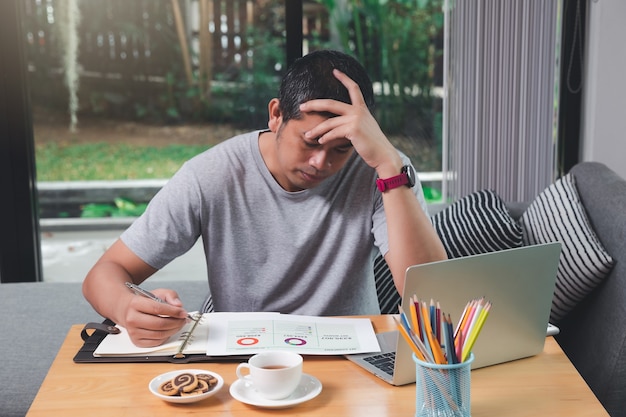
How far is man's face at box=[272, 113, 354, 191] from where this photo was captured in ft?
4.95

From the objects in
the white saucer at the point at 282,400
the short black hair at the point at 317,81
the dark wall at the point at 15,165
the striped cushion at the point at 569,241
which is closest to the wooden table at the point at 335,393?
the white saucer at the point at 282,400

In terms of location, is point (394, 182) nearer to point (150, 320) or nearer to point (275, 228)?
point (275, 228)

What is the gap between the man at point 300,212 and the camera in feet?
4.99

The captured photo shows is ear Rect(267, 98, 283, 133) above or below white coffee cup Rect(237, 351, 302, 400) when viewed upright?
above

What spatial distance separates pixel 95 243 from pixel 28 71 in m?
0.85

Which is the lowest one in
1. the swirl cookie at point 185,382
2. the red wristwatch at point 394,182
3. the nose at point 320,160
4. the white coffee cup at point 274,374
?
the swirl cookie at point 185,382

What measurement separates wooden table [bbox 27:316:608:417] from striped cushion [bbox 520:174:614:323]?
2.22ft

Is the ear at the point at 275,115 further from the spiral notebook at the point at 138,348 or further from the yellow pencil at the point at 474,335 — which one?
the yellow pencil at the point at 474,335

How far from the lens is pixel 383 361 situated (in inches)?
48.0

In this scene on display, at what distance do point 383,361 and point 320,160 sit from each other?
47 cm

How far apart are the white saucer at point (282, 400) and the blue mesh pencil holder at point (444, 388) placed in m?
0.18

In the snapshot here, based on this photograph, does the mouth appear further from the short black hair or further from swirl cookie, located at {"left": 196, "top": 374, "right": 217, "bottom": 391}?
swirl cookie, located at {"left": 196, "top": 374, "right": 217, "bottom": 391}

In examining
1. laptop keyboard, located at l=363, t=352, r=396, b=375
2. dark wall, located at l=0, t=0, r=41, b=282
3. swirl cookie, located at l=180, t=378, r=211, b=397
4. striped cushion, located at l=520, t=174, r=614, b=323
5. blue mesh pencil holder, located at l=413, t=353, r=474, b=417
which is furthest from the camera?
dark wall, located at l=0, t=0, r=41, b=282

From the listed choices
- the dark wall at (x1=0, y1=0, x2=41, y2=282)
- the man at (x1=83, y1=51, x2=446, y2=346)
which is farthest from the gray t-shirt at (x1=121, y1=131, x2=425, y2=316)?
the dark wall at (x1=0, y1=0, x2=41, y2=282)
